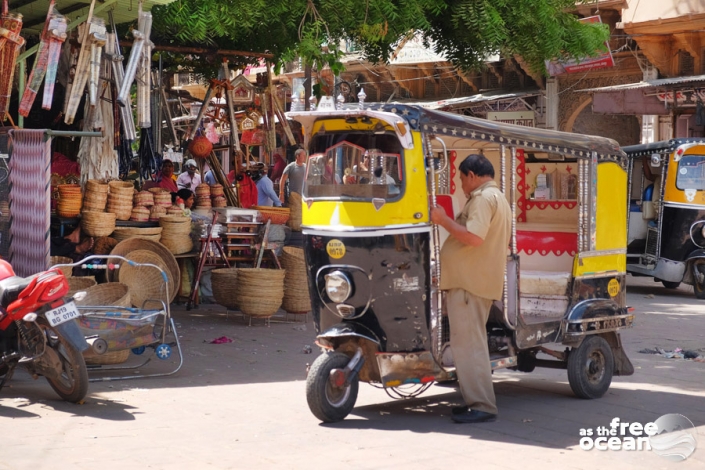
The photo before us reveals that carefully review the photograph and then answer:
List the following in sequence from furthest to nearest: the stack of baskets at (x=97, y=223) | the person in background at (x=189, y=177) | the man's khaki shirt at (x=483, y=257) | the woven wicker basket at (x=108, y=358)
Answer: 1. the person in background at (x=189, y=177)
2. the stack of baskets at (x=97, y=223)
3. the woven wicker basket at (x=108, y=358)
4. the man's khaki shirt at (x=483, y=257)

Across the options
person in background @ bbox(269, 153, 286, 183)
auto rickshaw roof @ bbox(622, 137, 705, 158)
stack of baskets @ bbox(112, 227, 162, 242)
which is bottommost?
stack of baskets @ bbox(112, 227, 162, 242)

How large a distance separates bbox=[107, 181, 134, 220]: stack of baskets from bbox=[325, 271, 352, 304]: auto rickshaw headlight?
16.1 ft

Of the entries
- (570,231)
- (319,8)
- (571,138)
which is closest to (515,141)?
(571,138)

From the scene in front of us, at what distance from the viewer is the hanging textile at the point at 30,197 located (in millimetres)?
8250

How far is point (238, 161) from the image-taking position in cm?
1395

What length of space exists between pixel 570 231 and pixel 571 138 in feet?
4.22

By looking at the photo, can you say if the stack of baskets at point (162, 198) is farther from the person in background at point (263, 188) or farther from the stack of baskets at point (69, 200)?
the person in background at point (263, 188)

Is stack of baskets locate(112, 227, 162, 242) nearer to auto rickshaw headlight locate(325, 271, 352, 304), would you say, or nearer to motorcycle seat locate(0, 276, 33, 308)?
motorcycle seat locate(0, 276, 33, 308)

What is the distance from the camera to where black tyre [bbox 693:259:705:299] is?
14258 millimetres

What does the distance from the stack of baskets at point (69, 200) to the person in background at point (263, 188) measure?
169 inches

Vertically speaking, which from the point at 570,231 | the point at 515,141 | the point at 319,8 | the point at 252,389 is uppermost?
the point at 319,8

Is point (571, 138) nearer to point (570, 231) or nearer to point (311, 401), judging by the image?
point (570, 231)

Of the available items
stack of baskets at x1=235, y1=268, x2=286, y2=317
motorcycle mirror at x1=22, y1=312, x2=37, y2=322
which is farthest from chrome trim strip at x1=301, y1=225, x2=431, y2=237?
stack of baskets at x1=235, y1=268, x2=286, y2=317

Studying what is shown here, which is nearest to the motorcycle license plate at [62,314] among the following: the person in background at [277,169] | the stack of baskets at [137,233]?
the stack of baskets at [137,233]
